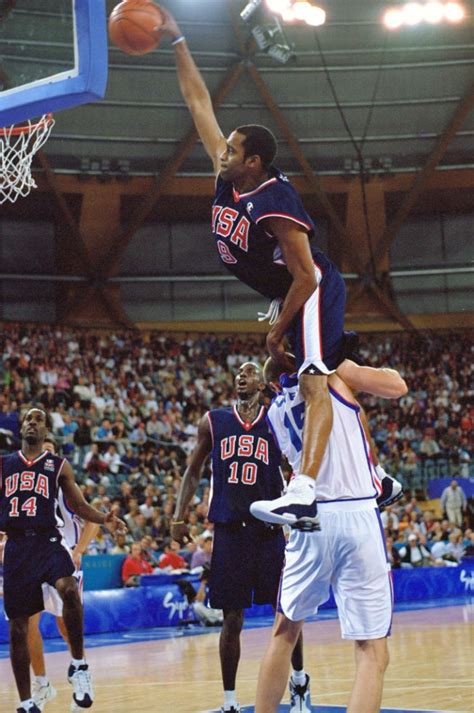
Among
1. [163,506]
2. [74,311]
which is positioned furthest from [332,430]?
[74,311]

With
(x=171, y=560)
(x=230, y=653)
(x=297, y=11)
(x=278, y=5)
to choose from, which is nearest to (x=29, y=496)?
(x=230, y=653)

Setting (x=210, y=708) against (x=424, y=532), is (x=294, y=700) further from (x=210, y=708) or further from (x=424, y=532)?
(x=424, y=532)

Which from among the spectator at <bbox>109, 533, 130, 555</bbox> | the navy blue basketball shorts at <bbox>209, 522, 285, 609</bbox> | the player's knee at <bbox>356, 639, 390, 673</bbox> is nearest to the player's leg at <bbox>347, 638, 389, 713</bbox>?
the player's knee at <bbox>356, 639, 390, 673</bbox>

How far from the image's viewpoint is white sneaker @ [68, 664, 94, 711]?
7.59 metres

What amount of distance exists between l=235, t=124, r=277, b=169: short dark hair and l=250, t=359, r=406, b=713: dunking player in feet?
3.63

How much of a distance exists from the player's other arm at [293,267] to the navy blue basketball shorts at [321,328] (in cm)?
6

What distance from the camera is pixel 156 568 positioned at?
1716 centimetres

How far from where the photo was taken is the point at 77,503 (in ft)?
27.0

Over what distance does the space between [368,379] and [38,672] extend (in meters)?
4.48

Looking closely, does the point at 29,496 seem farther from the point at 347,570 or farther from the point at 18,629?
the point at 347,570

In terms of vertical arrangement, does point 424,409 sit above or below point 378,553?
above

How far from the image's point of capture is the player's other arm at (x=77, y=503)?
8.12 metres

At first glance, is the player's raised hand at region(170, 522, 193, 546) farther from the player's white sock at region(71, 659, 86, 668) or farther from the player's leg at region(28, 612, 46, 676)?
the player's leg at region(28, 612, 46, 676)

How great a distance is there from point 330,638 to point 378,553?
8795 millimetres
